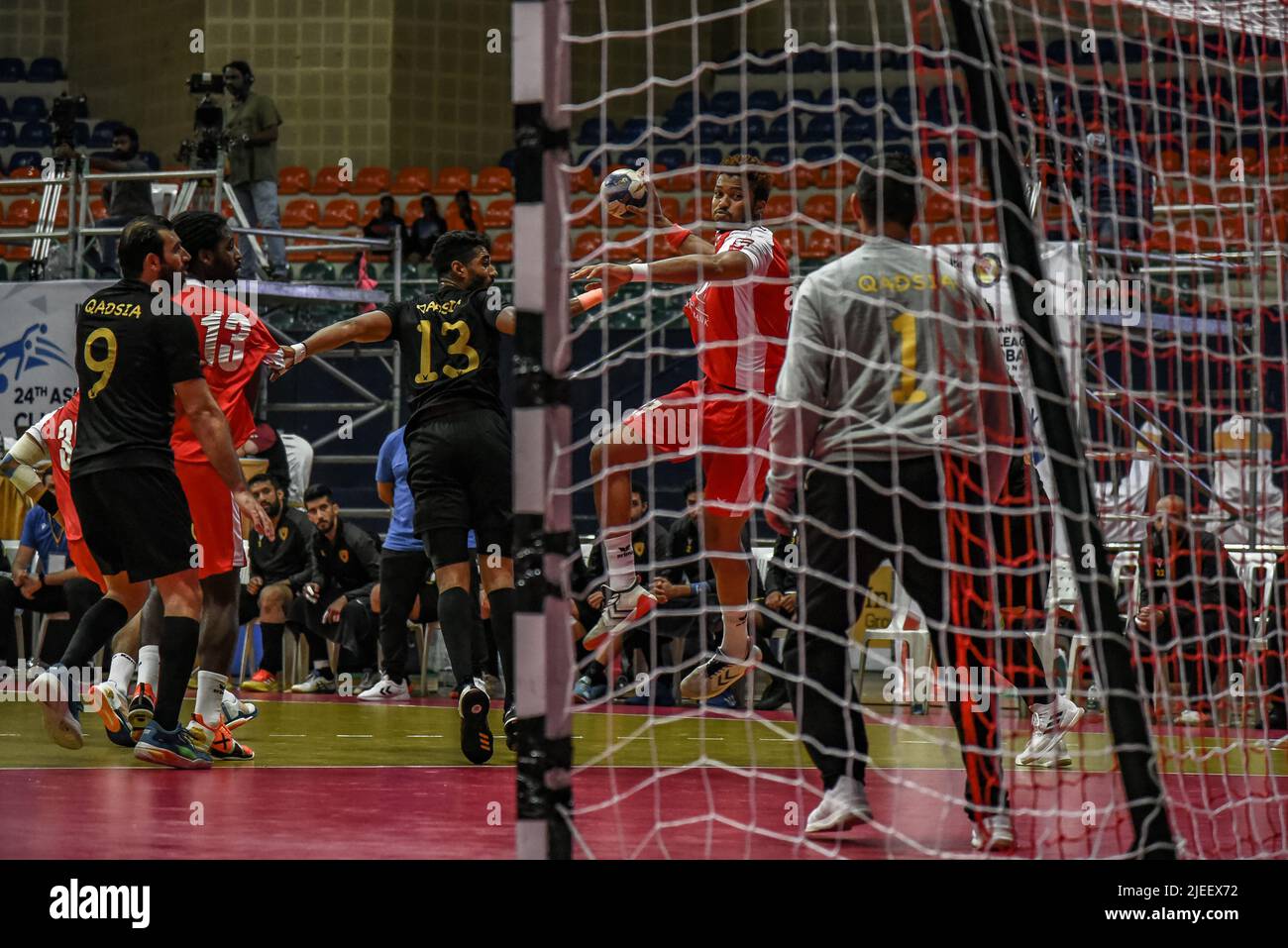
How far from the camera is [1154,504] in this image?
10.9 m

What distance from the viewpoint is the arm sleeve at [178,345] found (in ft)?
21.2

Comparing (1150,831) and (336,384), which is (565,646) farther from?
(336,384)

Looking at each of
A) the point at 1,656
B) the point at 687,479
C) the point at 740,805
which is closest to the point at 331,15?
the point at 687,479

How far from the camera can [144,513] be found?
642cm

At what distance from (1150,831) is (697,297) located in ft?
11.4

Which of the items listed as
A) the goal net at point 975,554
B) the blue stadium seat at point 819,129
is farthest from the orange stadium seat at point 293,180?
the goal net at point 975,554

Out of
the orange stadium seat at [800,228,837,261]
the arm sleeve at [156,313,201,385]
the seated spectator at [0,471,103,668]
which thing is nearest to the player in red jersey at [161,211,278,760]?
the arm sleeve at [156,313,201,385]

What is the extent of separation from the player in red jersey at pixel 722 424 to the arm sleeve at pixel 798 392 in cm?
147

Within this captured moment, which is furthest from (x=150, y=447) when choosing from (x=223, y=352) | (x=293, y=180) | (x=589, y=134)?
(x=589, y=134)

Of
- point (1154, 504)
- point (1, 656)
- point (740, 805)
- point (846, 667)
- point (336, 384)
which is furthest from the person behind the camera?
point (336, 384)

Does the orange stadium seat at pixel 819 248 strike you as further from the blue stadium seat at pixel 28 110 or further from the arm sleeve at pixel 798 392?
the arm sleeve at pixel 798 392

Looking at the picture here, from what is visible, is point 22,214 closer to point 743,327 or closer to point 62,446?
point 62,446

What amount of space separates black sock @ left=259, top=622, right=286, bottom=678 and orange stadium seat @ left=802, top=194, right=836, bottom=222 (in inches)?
325

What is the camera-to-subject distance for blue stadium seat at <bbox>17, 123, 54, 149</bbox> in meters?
21.0
